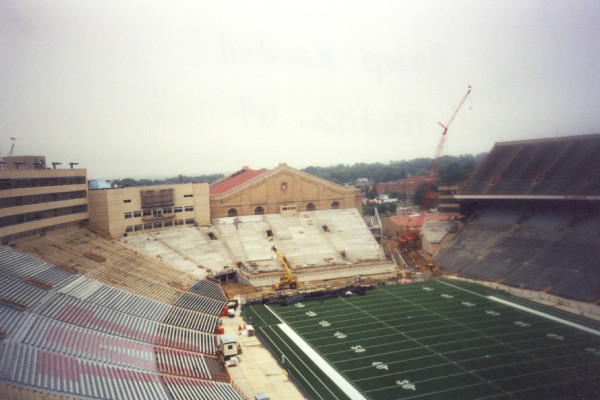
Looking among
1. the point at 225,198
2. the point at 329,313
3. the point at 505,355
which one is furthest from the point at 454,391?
the point at 225,198

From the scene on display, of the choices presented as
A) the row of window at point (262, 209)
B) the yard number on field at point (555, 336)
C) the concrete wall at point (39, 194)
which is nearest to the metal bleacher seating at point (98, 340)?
the concrete wall at point (39, 194)

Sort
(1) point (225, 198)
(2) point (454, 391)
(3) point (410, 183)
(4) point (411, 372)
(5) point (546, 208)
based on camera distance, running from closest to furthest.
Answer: (2) point (454, 391) → (4) point (411, 372) → (5) point (546, 208) → (1) point (225, 198) → (3) point (410, 183)

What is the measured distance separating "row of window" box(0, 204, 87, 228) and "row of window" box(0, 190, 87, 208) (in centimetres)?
109

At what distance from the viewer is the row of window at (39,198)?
40531 millimetres

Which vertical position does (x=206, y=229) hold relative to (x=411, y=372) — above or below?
above

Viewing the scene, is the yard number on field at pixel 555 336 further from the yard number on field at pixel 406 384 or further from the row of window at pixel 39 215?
the row of window at pixel 39 215

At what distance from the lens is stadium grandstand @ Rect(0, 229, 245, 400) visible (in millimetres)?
22484

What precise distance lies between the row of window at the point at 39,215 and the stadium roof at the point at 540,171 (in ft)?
172

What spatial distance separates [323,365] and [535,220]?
4028cm

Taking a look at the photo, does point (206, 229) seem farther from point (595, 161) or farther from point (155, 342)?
point (595, 161)

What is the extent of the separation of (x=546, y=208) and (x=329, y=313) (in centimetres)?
3400

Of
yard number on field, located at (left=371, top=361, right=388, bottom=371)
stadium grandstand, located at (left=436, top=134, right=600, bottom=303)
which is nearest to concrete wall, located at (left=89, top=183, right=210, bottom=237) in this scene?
stadium grandstand, located at (left=436, top=134, right=600, bottom=303)

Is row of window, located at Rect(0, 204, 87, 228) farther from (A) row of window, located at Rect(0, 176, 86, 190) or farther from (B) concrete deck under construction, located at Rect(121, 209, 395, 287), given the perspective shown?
(B) concrete deck under construction, located at Rect(121, 209, 395, 287)

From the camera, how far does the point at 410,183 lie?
150 m
